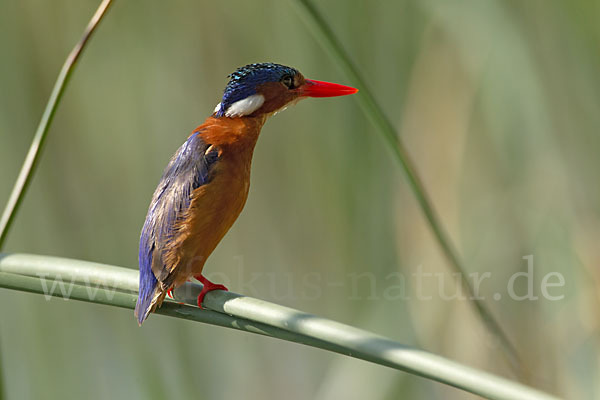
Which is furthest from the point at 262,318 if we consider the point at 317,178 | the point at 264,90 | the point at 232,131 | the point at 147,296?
the point at 317,178

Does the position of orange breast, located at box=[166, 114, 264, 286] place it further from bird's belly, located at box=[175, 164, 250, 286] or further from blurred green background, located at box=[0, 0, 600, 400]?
blurred green background, located at box=[0, 0, 600, 400]

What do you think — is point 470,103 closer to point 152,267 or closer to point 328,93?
point 328,93

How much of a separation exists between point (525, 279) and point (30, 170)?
1581 millimetres

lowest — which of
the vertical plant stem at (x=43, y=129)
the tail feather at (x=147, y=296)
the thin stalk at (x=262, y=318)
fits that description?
the tail feather at (x=147, y=296)

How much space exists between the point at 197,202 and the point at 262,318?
592mm

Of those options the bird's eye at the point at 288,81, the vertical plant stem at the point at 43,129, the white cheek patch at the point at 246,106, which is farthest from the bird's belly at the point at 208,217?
the vertical plant stem at the point at 43,129

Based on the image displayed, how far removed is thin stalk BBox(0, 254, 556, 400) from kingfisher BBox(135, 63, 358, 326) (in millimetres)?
90

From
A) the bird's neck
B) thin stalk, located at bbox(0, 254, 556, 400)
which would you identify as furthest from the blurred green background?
thin stalk, located at bbox(0, 254, 556, 400)

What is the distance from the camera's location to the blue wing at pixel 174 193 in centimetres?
153

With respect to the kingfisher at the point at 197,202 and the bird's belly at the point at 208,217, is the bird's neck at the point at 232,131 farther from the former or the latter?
the bird's belly at the point at 208,217

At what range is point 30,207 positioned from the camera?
2197 mm

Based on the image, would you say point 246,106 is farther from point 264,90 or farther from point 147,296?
point 147,296

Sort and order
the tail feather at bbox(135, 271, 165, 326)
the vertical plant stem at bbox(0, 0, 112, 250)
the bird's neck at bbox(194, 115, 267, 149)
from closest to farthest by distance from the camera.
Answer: the vertical plant stem at bbox(0, 0, 112, 250) < the tail feather at bbox(135, 271, 165, 326) < the bird's neck at bbox(194, 115, 267, 149)

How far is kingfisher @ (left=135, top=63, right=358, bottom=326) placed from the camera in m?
1.50
